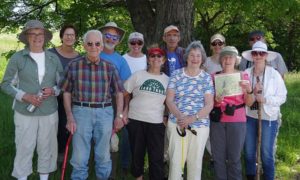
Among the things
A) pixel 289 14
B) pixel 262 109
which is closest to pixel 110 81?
pixel 262 109

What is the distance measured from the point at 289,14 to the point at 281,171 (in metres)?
5.67

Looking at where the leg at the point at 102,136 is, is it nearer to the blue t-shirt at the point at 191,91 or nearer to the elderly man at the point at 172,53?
the blue t-shirt at the point at 191,91

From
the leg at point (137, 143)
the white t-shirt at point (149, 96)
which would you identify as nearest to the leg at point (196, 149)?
the white t-shirt at point (149, 96)

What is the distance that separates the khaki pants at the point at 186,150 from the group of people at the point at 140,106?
1 cm

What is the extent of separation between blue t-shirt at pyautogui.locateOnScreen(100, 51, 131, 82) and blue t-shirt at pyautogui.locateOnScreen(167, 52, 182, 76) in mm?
583

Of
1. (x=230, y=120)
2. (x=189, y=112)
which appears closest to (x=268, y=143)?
(x=230, y=120)

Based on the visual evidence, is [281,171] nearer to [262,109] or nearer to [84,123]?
[262,109]

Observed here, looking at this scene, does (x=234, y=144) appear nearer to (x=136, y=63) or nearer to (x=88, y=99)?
(x=136, y=63)

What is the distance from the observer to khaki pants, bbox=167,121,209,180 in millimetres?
4898

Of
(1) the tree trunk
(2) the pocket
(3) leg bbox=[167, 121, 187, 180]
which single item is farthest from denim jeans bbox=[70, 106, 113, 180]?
(1) the tree trunk

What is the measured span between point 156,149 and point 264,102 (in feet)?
4.85

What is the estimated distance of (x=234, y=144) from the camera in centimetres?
496

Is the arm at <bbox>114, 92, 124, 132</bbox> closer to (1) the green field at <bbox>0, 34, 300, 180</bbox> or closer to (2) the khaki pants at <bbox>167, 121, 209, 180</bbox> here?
(2) the khaki pants at <bbox>167, 121, 209, 180</bbox>

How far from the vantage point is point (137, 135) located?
5.09m
